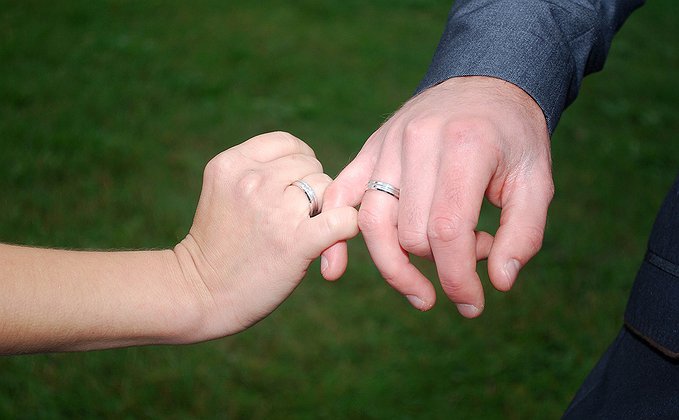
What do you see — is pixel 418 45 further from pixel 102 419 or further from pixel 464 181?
pixel 464 181

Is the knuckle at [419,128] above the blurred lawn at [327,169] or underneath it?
above

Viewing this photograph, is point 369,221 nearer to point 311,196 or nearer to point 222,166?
point 311,196

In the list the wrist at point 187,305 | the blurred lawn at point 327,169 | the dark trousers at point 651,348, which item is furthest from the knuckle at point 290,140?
the blurred lawn at point 327,169

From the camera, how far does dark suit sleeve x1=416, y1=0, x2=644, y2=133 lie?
68.6 inches

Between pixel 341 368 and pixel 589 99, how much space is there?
4279mm

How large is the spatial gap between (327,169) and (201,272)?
10.9ft

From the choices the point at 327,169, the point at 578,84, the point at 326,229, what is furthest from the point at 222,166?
the point at 327,169

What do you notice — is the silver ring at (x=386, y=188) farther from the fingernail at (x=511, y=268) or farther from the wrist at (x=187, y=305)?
the wrist at (x=187, y=305)

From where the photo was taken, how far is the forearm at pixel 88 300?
5.01 ft

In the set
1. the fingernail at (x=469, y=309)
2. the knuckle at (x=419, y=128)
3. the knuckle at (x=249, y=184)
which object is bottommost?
the fingernail at (x=469, y=309)

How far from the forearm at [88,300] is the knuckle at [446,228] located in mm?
689

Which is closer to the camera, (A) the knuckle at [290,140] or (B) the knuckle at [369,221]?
(B) the knuckle at [369,221]

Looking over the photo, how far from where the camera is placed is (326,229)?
161cm

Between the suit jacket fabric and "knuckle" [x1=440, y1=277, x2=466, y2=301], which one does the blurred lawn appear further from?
"knuckle" [x1=440, y1=277, x2=466, y2=301]
